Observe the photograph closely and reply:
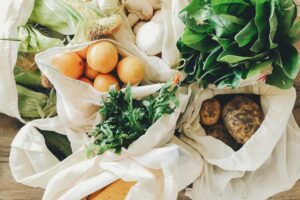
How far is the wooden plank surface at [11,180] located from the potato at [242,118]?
6.3 inches

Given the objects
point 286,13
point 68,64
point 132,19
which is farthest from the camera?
point 132,19

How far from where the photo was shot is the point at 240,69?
96 centimetres

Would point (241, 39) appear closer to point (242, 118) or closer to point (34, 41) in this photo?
point (242, 118)

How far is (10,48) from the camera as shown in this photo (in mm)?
1014

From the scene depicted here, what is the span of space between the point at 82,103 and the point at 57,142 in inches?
6.1

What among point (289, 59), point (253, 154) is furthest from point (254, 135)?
point (289, 59)

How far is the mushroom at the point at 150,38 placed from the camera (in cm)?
102

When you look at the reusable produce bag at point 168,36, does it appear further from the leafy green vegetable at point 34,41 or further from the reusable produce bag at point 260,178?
the reusable produce bag at point 260,178

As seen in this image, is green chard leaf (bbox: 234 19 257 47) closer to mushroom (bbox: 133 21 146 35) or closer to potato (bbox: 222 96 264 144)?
potato (bbox: 222 96 264 144)

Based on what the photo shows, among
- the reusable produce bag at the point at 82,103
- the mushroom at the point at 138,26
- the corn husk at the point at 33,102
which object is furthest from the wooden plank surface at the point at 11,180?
the mushroom at the point at 138,26

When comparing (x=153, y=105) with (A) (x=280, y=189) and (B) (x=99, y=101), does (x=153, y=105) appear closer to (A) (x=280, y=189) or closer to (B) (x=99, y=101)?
(B) (x=99, y=101)

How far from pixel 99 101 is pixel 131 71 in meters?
0.10

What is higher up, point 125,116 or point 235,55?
point 235,55

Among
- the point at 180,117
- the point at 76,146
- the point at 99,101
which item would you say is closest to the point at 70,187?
the point at 76,146
